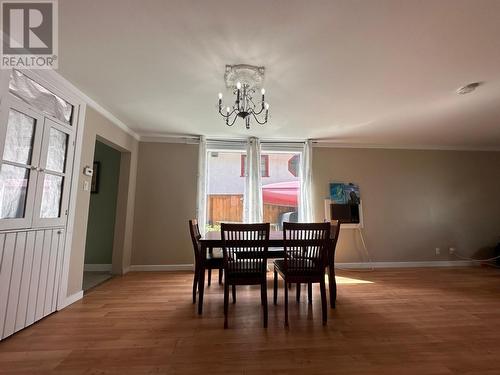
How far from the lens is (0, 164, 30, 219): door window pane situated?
1826 mm

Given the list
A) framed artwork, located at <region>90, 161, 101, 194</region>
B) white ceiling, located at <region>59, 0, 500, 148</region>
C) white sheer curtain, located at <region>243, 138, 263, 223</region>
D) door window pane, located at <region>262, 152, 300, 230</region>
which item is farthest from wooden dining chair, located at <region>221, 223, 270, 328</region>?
framed artwork, located at <region>90, 161, 101, 194</region>

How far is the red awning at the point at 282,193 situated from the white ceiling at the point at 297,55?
4.83 feet

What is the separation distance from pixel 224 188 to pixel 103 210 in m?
2.15

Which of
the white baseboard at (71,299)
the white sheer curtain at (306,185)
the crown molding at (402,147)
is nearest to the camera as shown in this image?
the white baseboard at (71,299)

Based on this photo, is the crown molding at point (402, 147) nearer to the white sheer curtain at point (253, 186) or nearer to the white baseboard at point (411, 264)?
the white sheer curtain at point (253, 186)

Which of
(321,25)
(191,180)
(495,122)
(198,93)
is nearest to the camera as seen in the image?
(321,25)

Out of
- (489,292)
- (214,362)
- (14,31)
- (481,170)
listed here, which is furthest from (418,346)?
(481,170)

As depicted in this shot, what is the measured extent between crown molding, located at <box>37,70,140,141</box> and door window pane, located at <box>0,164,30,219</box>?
3.05 ft

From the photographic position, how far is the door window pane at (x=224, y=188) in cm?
426

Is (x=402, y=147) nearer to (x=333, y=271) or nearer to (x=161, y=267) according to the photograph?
(x=333, y=271)

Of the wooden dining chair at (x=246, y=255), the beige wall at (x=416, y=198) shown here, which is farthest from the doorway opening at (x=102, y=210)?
the beige wall at (x=416, y=198)

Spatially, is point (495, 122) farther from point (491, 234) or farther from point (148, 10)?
point (148, 10)

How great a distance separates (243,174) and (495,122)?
13.0 feet

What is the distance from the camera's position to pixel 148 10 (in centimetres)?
151
